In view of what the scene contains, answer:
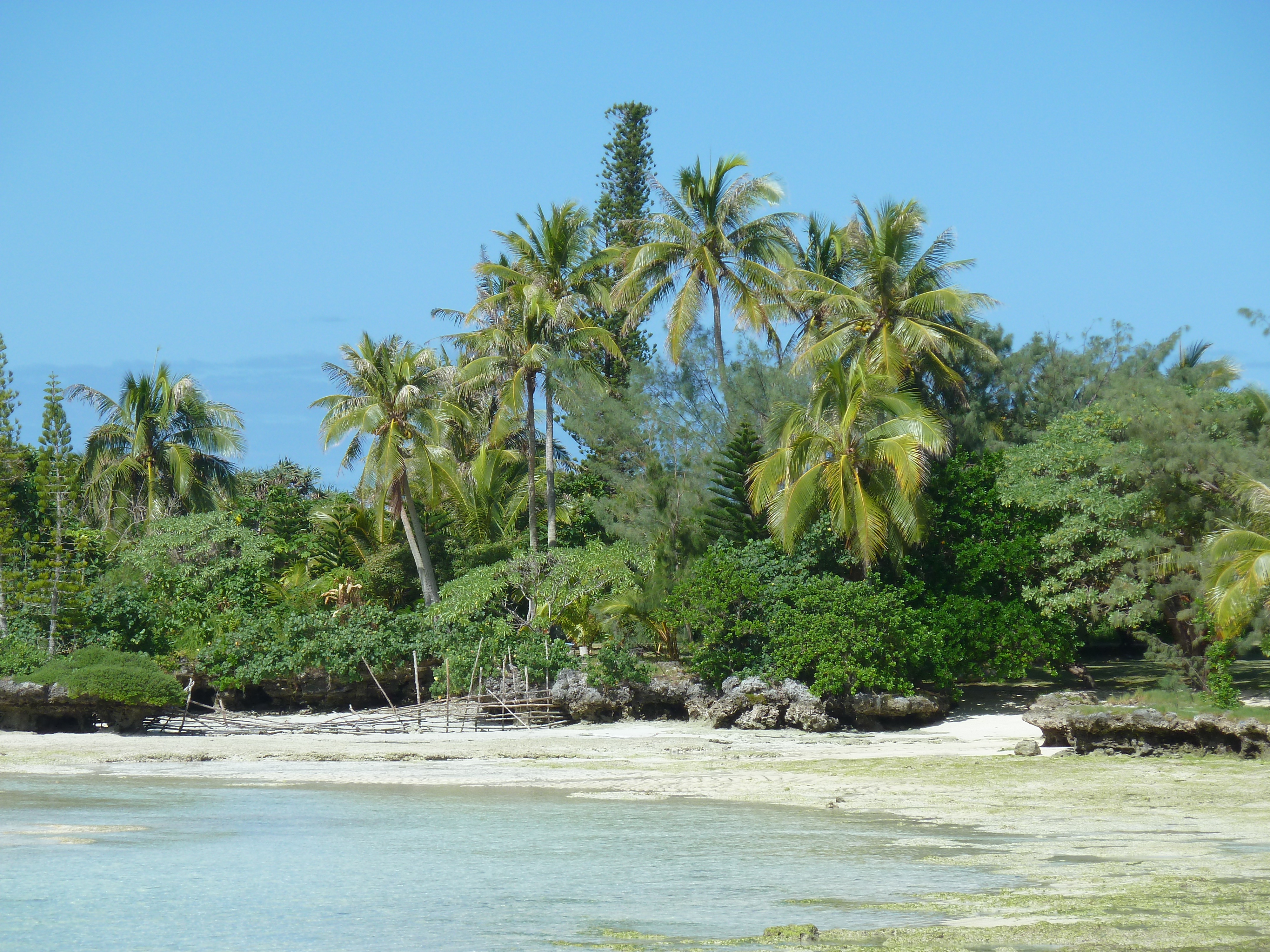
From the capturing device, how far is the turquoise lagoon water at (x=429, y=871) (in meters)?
7.33

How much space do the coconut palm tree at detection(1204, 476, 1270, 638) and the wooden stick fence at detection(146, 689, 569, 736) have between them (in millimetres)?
11041

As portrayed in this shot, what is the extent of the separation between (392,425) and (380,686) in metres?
7.23

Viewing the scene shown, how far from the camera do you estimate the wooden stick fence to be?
67.7ft

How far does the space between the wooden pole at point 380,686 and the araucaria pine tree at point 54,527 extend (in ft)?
18.9

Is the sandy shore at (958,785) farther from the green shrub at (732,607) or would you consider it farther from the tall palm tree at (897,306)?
the tall palm tree at (897,306)

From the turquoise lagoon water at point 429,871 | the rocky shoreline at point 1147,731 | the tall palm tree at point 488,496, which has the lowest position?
the turquoise lagoon water at point 429,871

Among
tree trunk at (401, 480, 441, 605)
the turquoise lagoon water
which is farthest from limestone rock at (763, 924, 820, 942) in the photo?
tree trunk at (401, 480, 441, 605)

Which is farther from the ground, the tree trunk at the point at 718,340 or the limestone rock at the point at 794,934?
the tree trunk at the point at 718,340

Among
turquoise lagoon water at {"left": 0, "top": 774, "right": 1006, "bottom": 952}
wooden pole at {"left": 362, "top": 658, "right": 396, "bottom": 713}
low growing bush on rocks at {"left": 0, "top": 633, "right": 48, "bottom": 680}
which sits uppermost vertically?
low growing bush on rocks at {"left": 0, "top": 633, "right": 48, "bottom": 680}

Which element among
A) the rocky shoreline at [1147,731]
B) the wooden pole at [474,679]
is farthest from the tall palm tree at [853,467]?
the wooden pole at [474,679]

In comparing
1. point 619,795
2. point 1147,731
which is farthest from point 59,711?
point 1147,731

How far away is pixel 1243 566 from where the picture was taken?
53.4ft

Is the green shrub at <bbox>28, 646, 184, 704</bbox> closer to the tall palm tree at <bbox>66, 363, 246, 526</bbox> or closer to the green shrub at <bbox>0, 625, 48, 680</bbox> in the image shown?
the green shrub at <bbox>0, 625, 48, 680</bbox>

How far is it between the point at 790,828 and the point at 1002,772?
15.4 feet
